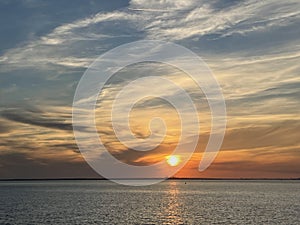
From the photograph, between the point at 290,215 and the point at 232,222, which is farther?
the point at 290,215

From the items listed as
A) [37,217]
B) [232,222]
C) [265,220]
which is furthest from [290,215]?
[37,217]

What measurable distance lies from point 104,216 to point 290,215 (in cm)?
4769

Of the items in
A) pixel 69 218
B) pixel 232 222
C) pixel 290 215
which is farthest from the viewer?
pixel 290 215

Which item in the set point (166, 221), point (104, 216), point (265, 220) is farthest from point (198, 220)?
point (104, 216)

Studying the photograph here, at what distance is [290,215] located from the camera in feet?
380

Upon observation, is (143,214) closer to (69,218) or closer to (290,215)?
(69,218)

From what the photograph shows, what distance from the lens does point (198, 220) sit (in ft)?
340

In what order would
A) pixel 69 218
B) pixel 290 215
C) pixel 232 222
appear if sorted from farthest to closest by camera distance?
pixel 290 215, pixel 69 218, pixel 232 222

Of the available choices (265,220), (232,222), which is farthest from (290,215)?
(232,222)

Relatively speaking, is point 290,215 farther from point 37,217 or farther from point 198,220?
point 37,217

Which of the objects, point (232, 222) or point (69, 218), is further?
point (69, 218)

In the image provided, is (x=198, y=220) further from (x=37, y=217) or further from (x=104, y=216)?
(x=37, y=217)

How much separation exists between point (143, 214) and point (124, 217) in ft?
30.1

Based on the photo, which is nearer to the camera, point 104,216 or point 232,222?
point 232,222
